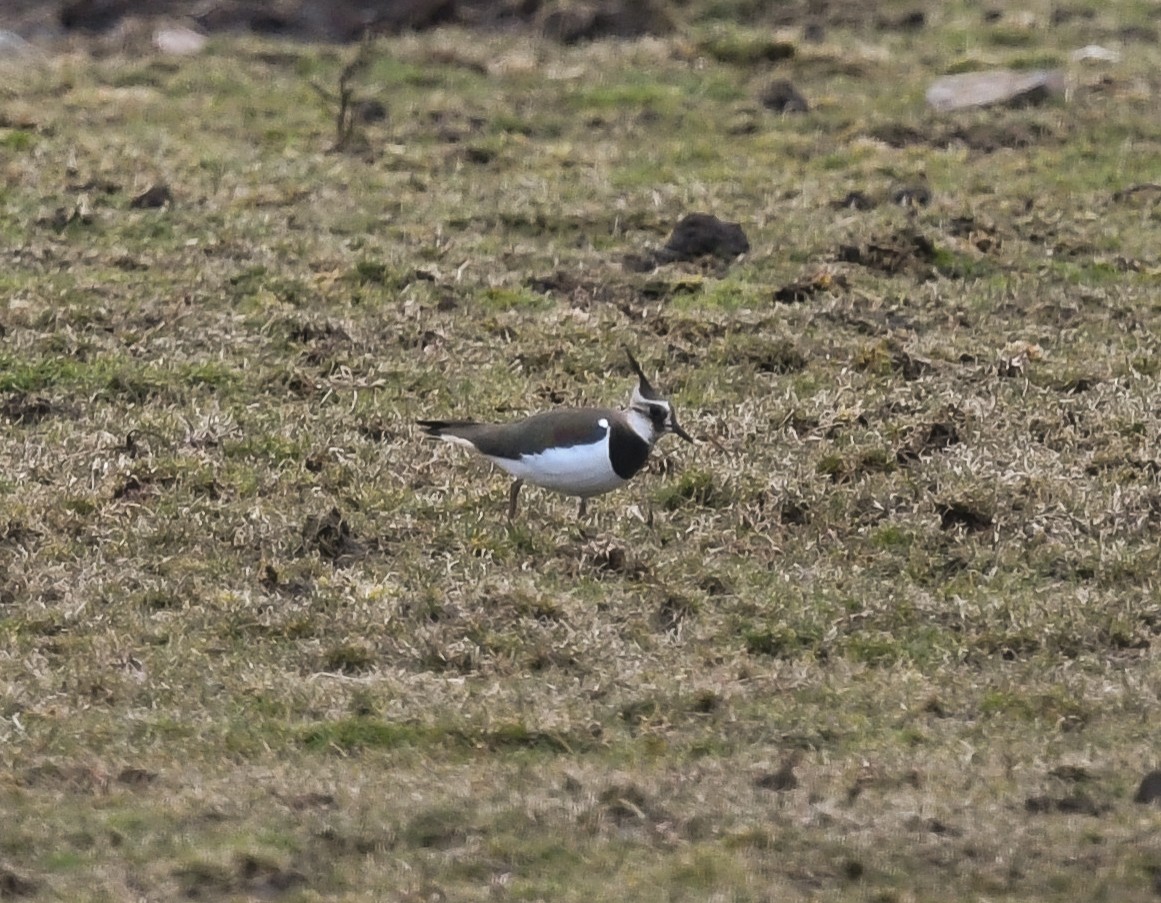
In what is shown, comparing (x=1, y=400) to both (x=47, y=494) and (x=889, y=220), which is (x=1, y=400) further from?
(x=889, y=220)

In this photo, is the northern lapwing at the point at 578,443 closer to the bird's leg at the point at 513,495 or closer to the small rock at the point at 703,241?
the bird's leg at the point at 513,495

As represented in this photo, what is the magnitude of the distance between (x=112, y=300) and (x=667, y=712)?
5.10 metres

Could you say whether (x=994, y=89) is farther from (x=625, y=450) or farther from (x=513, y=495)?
(x=625, y=450)

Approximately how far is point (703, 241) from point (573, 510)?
3.55 m

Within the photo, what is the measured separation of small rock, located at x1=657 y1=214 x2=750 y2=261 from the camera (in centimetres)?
1166

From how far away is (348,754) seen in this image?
20.9ft

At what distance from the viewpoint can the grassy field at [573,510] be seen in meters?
5.75

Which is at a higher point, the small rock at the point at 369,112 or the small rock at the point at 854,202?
the small rock at the point at 369,112

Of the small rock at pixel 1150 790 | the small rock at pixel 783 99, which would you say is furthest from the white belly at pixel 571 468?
the small rock at pixel 783 99

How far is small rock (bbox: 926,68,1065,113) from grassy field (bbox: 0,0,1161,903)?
0.21 m

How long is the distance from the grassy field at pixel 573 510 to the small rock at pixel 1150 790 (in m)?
0.07

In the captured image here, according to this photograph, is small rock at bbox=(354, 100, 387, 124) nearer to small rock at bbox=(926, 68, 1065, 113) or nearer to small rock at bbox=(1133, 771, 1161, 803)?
small rock at bbox=(926, 68, 1065, 113)

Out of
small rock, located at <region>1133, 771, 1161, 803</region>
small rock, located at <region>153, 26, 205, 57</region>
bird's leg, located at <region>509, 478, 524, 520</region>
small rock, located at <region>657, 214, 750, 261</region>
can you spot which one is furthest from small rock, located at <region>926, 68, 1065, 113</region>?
small rock, located at <region>1133, 771, 1161, 803</region>

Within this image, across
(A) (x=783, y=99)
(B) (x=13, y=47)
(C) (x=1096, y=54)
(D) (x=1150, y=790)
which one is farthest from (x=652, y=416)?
(B) (x=13, y=47)
